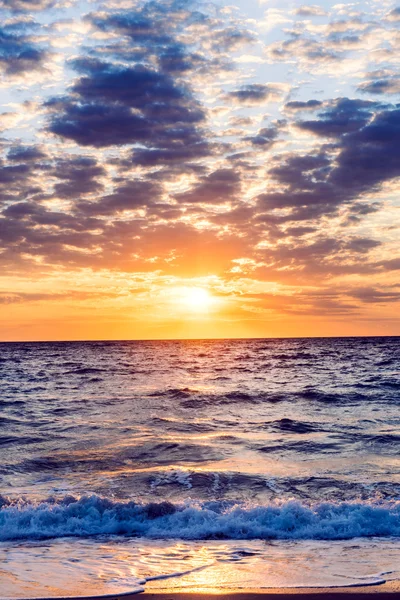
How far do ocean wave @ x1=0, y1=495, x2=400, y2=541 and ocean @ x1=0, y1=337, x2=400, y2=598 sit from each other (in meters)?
0.03

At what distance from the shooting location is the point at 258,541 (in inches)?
393

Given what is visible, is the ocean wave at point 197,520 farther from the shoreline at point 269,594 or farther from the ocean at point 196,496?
the shoreline at point 269,594

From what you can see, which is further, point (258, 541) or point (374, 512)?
point (374, 512)

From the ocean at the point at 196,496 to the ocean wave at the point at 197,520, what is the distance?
3 centimetres

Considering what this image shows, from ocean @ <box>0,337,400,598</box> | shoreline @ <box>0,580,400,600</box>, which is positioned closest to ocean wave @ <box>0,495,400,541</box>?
ocean @ <box>0,337,400,598</box>

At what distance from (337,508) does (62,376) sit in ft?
122

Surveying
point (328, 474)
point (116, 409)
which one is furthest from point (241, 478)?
point (116, 409)

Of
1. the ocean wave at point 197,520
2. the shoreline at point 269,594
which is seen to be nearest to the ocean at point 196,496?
the ocean wave at point 197,520

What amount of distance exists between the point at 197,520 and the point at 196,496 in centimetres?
193

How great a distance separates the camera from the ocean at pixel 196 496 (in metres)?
8.12

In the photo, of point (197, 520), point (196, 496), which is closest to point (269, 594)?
point (197, 520)

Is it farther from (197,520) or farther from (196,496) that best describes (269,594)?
(196,496)

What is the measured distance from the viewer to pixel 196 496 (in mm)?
12945

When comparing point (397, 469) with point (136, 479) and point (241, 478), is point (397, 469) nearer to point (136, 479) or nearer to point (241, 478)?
point (241, 478)
